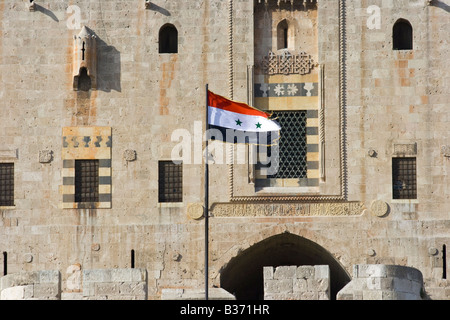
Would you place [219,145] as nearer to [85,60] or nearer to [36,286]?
[85,60]

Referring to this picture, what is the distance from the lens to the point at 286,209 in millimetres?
44406

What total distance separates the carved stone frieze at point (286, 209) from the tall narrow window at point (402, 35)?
4437mm

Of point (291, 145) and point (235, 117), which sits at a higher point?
point (235, 117)

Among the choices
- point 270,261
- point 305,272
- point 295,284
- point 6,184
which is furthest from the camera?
point 270,261

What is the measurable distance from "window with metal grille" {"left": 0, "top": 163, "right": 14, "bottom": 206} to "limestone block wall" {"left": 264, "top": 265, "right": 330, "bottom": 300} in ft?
33.8

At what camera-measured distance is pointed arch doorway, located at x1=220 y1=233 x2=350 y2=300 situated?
44719mm

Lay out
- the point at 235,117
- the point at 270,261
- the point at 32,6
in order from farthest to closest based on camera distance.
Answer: the point at 270,261 → the point at 32,6 → the point at 235,117

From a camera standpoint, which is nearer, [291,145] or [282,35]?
[291,145]

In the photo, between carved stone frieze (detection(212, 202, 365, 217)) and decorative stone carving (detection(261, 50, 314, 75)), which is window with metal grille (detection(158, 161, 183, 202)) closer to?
carved stone frieze (detection(212, 202, 365, 217))

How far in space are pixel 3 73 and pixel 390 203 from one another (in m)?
11.0

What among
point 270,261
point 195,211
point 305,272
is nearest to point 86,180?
point 195,211

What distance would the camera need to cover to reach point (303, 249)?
46094 millimetres

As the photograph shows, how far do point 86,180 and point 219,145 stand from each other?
370 centimetres
